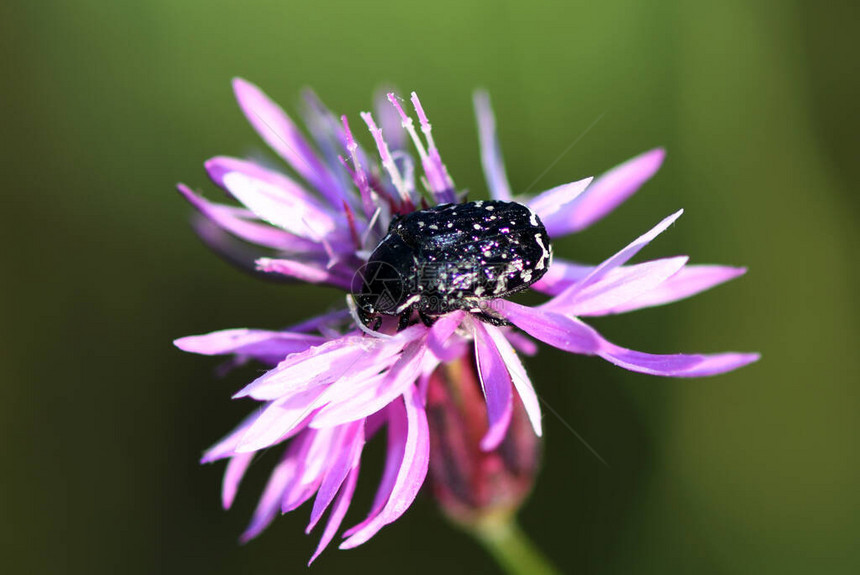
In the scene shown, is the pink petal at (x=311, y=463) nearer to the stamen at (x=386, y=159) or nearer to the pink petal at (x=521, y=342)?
the pink petal at (x=521, y=342)

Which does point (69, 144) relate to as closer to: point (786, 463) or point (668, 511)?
point (668, 511)

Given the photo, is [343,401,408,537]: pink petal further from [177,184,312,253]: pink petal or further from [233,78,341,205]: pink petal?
[233,78,341,205]: pink petal

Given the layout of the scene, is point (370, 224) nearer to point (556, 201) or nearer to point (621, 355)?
point (556, 201)

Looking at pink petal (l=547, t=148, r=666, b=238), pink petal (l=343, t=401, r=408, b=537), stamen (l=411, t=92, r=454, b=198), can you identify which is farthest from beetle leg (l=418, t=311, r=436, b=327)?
pink petal (l=547, t=148, r=666, b=238)

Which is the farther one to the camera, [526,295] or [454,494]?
[526,295]

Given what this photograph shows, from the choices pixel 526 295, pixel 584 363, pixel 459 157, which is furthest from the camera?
pixel 459 157

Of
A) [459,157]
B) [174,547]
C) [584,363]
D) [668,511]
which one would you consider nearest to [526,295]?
→ [584,363]

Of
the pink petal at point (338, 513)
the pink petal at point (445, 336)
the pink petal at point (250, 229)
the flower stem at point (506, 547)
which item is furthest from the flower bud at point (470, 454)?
the pink petal at point (250, 229)
